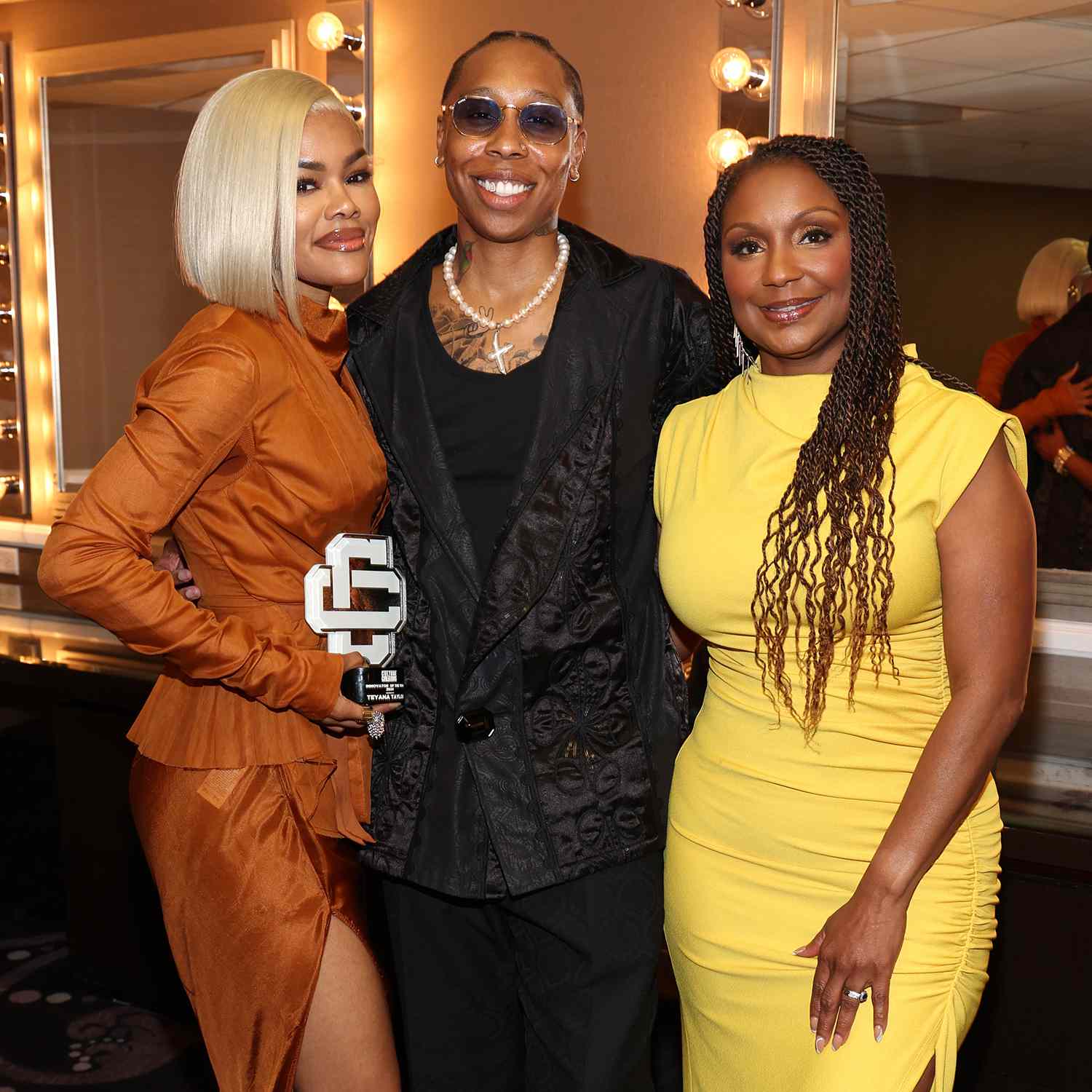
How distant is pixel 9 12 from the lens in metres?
3.87

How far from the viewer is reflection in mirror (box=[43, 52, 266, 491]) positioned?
12.0 feet

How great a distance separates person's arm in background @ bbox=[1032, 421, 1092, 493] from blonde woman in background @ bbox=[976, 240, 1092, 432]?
0.02 m

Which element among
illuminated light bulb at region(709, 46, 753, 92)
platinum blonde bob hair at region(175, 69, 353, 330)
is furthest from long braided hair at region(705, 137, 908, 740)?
illuminated light bulb at region(709, 46, 753, 92)

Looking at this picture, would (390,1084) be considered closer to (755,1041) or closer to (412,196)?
(755,1041)

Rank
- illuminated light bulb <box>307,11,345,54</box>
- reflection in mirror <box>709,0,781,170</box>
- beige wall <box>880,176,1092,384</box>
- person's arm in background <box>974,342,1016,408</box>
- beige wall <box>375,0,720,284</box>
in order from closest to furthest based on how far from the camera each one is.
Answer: beige wall <box>880,176,1092,384</box> < person's arm in background <box>974,342,1016,408</box> < reflection in mirror <box>709,0,781,170</box> < beige wall <box>375,0,720,284</box> < illuminated light bulb <box>307,11,345,54</box>

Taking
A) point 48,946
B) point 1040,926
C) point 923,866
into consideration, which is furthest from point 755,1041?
point 48,946

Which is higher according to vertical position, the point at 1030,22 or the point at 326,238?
the point at 1030,22

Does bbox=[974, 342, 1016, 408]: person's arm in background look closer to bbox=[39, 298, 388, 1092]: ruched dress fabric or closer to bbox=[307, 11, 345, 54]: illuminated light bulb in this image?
bbox=[39, 298, 388, 1092]: ruched dress fabric

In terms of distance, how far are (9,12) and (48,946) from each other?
8.77 ft

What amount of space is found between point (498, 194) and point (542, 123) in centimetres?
11

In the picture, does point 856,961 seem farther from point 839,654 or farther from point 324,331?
point 324,331

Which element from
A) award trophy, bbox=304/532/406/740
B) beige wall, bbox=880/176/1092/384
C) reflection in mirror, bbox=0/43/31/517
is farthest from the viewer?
reflection in mirror, bbox=0/43/31/517

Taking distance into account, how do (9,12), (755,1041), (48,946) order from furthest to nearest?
(9,12) → (48,946) → (755,1041)

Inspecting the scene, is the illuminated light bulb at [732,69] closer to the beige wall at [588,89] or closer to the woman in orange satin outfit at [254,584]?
the beige wall at [588,89]
